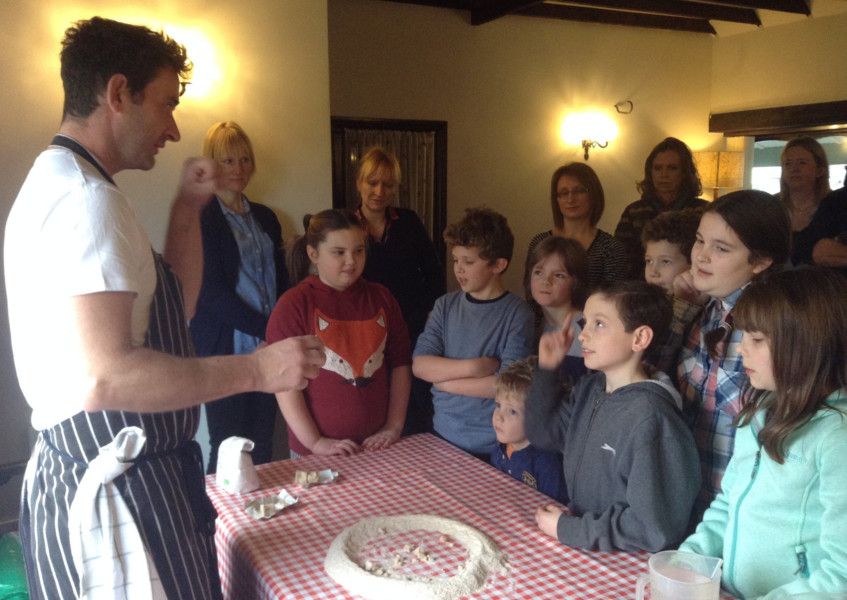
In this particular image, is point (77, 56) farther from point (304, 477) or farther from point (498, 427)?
point (498, 427)

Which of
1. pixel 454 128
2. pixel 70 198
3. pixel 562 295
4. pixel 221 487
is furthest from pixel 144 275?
pixel 454 128

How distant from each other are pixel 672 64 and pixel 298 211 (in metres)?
4.54

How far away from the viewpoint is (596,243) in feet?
10.1

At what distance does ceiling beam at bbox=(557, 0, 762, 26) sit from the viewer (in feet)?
17.7

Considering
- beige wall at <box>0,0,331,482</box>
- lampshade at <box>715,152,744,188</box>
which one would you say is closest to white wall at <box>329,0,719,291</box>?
lampshade at <box>715,152,744,188</box>

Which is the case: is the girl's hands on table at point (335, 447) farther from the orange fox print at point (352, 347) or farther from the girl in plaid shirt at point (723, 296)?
the girl in plaid shirt at point (723, 296)

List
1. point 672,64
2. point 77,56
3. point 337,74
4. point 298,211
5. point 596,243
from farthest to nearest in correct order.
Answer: point 672,64 < point 337,74 < point 298,211 < point 596,243 < point 77,56

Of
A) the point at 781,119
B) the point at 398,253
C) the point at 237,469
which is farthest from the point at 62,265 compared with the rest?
the point at 781,119

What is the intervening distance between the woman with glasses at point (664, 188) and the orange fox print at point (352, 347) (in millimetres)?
1650

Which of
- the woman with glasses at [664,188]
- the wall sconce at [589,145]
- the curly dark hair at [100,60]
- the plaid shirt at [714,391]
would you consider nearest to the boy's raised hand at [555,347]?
the plaid shirt at [714,391]

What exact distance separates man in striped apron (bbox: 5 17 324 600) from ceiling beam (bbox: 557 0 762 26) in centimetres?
459

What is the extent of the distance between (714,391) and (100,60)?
1.44 metres

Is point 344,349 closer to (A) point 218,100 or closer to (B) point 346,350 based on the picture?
(B) point 346,350

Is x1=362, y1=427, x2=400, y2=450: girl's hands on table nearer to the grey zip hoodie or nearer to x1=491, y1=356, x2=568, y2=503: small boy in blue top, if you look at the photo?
x1=491, y1=356, x2=568, y2=503: small boy in blue top
